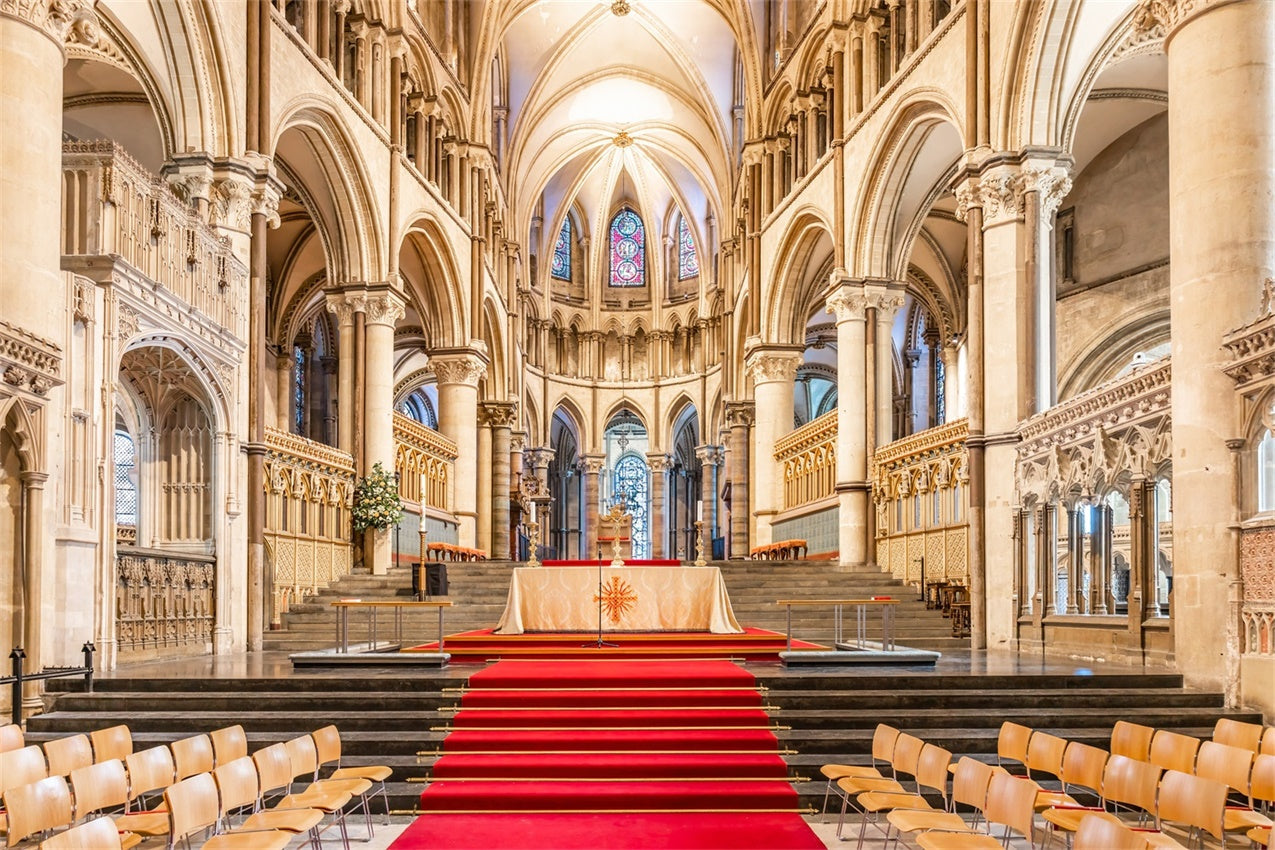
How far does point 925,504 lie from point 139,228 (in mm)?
11533

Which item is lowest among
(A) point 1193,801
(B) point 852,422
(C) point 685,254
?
(A) point 1193,801

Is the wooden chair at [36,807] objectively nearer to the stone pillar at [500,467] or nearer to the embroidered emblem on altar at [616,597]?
the embroidered emblem on altar at [616,597]

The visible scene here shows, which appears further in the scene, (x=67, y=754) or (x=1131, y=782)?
(x=67, y=754)

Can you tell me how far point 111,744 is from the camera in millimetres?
6891

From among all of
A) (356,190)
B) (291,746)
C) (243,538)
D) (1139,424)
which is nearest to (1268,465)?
(1139,424)

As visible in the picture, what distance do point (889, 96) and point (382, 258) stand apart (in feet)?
29.1

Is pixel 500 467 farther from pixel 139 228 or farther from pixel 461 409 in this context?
pixel 139 228

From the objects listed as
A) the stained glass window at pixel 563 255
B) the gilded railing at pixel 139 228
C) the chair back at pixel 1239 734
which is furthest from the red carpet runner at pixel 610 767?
the stained glass window at pixel 563 255

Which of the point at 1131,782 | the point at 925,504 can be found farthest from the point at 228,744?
the point at 925,504

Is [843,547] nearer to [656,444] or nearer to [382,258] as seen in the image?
[382,258]

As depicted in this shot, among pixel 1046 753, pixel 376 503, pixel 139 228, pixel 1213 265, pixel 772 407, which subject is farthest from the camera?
pixel 772 407

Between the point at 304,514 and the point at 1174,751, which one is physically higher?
the point at 304,514

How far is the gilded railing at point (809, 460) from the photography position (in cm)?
2209

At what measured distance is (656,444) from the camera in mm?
39125
